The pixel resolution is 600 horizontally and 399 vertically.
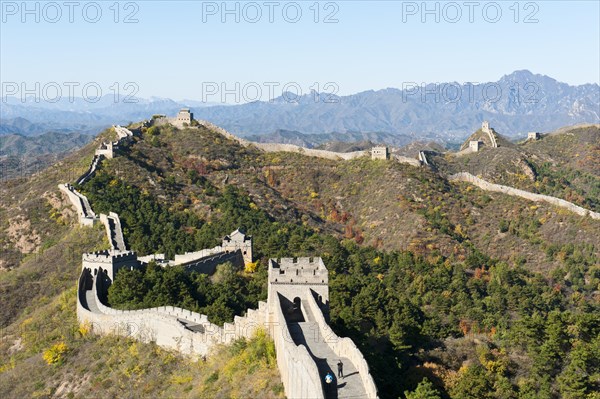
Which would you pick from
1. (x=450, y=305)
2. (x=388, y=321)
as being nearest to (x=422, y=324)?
(x=388, y=321)

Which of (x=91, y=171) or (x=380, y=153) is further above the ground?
(x=380, y=153)

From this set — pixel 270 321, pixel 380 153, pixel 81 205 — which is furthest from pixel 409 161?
pixel 270 321

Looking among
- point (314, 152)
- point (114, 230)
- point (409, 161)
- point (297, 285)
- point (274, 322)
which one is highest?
point (314, 152)

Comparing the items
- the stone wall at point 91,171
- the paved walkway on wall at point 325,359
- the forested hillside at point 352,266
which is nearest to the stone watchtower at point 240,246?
the forested hillside at point 352,266

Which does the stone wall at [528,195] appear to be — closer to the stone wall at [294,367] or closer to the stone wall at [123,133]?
the stone wall at [123,133]

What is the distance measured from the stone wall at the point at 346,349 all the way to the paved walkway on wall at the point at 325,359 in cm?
15

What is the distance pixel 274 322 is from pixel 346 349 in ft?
19.1

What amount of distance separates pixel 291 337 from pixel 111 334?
A: 57.0 feet

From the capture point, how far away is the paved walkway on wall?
27.4m

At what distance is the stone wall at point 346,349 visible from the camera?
2722cm

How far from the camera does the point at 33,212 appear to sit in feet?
259

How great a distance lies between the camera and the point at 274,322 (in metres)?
35.6

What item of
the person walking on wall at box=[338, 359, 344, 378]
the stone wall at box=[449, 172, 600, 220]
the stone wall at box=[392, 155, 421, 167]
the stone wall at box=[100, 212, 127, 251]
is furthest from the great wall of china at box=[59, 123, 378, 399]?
the stone wall at box=[392, 155, 421, 167]

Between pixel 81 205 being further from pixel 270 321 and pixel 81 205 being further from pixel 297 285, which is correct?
pixel 270 321
